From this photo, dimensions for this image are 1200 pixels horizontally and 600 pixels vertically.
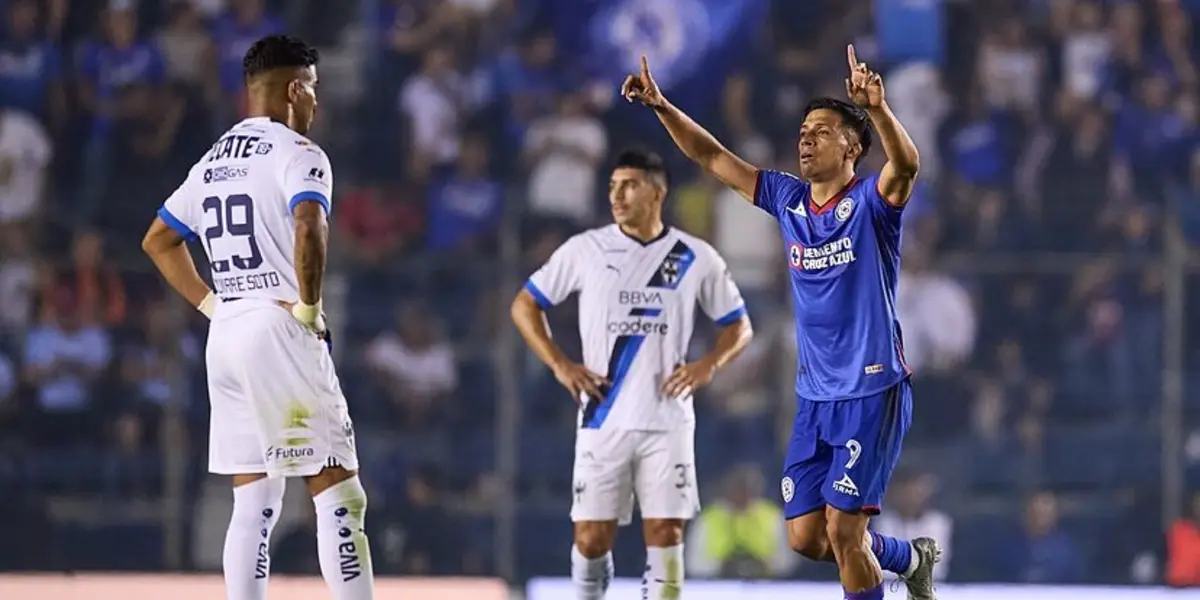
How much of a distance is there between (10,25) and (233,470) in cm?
842

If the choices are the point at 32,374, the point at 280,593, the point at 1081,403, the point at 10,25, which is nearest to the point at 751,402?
the point at 1081,403

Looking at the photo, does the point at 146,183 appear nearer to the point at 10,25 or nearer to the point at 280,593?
the point at 10,25

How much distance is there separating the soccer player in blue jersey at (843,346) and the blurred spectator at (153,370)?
251 inches

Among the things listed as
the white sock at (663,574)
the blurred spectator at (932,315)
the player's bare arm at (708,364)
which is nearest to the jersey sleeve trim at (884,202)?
the player's bare arm at (708,364)

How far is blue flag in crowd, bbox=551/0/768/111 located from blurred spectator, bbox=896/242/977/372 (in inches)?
87.2

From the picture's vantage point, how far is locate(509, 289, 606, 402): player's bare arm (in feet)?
27.6

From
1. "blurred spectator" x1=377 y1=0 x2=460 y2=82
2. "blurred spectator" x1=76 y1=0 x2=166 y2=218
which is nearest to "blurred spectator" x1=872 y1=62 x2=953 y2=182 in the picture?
"blurred spectator" x1=377 y1=0 x2=460 y2=82

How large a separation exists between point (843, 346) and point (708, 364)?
4.92 ft

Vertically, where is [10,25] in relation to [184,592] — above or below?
above

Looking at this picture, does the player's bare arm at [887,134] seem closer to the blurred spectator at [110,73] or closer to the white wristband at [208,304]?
the white wristband at [208,304]

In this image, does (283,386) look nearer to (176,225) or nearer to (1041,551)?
(176,225)

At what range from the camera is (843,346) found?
7004 millimetres

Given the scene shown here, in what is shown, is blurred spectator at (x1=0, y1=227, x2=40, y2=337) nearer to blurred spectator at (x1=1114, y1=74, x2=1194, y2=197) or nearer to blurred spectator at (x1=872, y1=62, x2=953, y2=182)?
blurred spectator at (x1=872, y1=62, x2=953, y2=182)

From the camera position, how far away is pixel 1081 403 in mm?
13164
